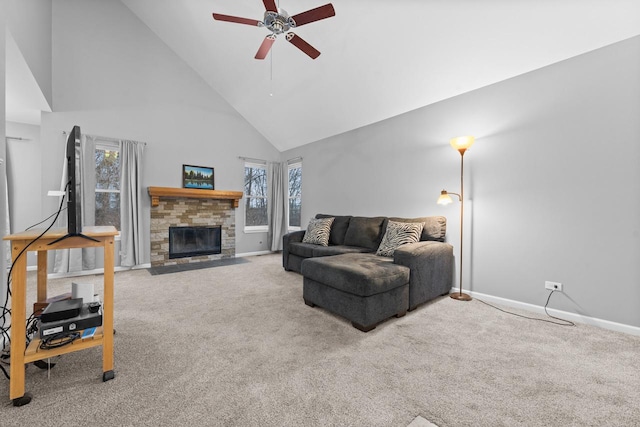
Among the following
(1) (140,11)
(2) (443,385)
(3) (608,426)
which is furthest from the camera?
(1) (140,11)

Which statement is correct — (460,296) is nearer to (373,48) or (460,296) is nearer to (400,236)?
(400,236)

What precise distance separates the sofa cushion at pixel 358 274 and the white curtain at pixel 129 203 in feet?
10.8

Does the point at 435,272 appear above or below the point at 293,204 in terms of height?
below

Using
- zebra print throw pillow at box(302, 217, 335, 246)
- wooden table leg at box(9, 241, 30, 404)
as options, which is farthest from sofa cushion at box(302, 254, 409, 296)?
wooden table leg at box(9, 241, 30, 404)

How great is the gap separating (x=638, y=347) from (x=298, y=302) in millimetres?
2675

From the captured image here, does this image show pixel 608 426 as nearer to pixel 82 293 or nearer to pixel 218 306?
pixel 218 306

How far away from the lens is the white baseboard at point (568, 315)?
210 centimetres

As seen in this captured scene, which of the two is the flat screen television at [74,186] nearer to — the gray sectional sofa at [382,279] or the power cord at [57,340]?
the power cord at [57,340]

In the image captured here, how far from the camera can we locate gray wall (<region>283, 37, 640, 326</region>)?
6.99 feet

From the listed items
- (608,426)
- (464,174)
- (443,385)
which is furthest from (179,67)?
(608,426)

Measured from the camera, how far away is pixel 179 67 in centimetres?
477

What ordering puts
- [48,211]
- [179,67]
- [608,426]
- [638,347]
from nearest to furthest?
[608,426], [638,347], [48,211], [179,67]

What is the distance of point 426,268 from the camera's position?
2609 millimetres

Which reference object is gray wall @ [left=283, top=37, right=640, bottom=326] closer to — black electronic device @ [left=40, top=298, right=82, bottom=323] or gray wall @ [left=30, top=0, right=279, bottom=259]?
black electronic device @ [left=40, top=298, right=82, bottom=323]
